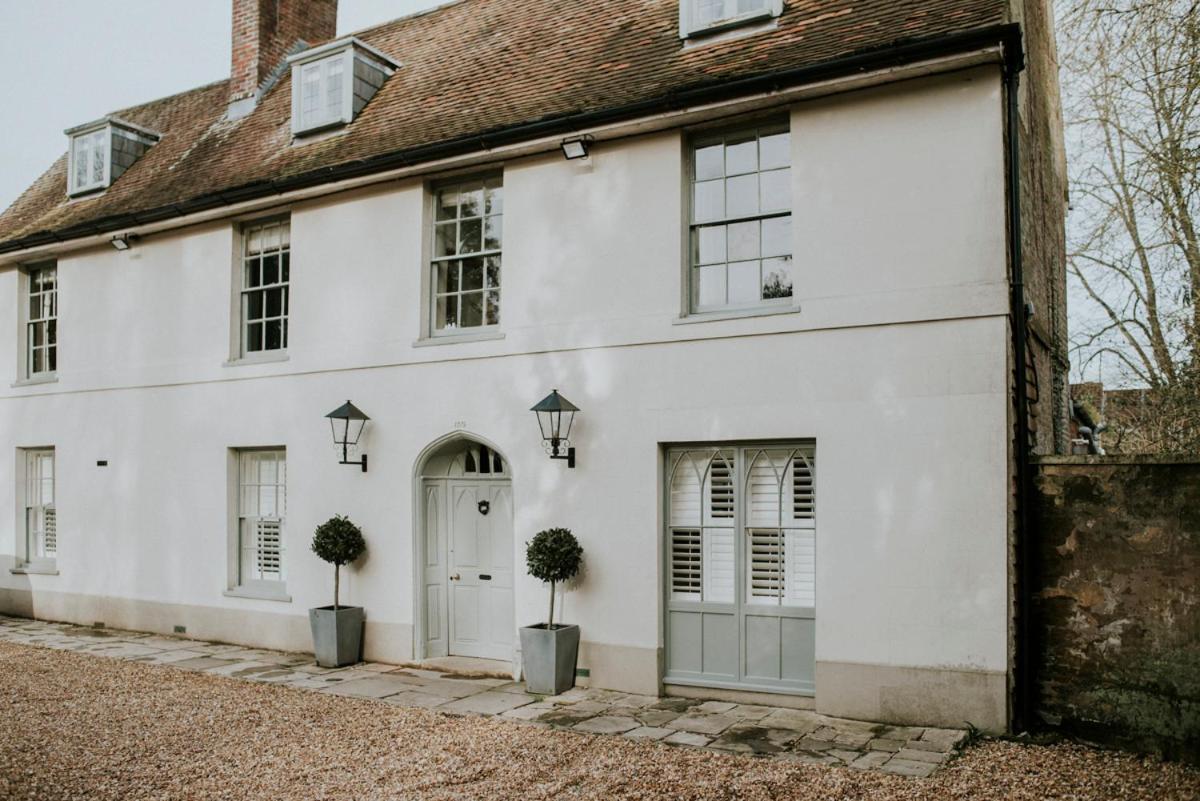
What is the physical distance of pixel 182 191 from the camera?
47.2 ft

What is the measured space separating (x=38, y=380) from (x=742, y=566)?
12.2 meters

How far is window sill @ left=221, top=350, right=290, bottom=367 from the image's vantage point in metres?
13.0

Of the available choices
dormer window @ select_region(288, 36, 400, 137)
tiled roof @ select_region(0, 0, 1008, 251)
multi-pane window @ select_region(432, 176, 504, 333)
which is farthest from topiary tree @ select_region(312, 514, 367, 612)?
dormer window @ select_region(288, 36, 400, 137)

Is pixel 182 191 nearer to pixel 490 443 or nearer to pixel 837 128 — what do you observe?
pixel 490 443

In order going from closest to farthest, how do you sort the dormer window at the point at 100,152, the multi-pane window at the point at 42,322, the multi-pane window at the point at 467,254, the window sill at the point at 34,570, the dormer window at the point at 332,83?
the multi-pane window at the point at 467,254 < the dormer window at the point at 332,83 < the window sill at the point at 34,570 < the multi-pane window at the point at 42,322 < the dormer window at the point at 100,152

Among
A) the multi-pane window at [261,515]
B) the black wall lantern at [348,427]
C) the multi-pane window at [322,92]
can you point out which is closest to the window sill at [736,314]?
the black wall lantern at [348,427]

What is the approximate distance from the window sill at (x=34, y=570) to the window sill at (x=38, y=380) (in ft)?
9.51

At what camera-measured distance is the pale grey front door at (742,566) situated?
31.0 ft

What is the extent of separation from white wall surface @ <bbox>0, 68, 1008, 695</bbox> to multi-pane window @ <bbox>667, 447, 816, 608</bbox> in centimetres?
30

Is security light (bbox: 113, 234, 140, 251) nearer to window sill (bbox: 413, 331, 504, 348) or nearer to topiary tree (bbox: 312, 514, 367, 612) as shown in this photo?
window sill (bbox: 413, 331, 504, 348)

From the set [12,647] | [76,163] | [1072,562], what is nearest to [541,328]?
[1072,562]

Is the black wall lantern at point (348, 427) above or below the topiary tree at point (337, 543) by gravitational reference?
above

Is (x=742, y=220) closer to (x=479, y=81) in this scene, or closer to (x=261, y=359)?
(x=479, y=81)

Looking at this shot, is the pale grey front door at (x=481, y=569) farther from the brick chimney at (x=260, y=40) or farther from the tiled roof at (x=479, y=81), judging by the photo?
the brick chimney at (x=260, y=40)
